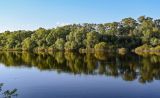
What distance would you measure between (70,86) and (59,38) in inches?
2482

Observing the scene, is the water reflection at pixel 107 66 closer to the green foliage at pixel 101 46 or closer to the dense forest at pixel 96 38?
the green foliage at pixel 101 46

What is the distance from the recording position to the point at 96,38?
7862 cm

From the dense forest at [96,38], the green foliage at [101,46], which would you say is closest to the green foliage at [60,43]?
the dense forest at [96,38]

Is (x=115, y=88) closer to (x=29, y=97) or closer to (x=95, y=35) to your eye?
(x=29, y=97)

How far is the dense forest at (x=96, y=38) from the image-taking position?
78.0 m

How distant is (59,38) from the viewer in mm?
84812

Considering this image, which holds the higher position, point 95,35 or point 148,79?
point 95,35

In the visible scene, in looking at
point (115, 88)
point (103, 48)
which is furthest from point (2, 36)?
point (115, 88)

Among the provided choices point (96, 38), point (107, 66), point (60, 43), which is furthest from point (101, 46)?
point (107, 66)

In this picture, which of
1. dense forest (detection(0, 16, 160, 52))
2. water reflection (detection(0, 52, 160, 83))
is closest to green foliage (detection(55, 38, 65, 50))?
dense forest (detection(0, 16, 160, 52))

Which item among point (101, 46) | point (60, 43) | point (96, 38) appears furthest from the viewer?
point (60, 43)

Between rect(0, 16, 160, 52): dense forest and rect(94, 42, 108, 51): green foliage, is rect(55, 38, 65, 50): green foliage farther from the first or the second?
rect(94, 42, 108, 51): green foliage

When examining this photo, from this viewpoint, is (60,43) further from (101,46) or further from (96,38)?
(101,46)

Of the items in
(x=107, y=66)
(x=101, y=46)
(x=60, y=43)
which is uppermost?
(x=60, y=43)
